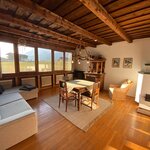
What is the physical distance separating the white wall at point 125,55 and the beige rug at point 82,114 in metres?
2.04

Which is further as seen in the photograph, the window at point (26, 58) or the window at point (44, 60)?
the window at point (44, 60)

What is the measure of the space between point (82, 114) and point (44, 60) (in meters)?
3.74

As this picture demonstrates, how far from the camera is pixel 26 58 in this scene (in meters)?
4.65

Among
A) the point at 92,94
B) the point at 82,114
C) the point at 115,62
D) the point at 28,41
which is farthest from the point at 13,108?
the point at 115,62

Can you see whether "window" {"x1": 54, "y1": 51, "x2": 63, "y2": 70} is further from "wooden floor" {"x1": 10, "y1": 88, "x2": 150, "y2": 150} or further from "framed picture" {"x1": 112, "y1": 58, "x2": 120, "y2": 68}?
"wooden floor" {"x1": 10, "y1": 88, "x2": 150, "y2": 150}

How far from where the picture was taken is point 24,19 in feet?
8.46

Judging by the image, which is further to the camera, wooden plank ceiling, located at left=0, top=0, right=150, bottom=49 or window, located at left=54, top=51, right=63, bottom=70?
window, located at left=54, top=51, right=63, bottom=70

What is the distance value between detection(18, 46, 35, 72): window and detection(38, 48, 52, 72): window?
382mm

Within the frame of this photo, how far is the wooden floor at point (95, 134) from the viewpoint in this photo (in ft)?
5.89

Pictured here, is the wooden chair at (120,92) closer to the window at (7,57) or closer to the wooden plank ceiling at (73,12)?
the wooden plank ceiling at (73,12)

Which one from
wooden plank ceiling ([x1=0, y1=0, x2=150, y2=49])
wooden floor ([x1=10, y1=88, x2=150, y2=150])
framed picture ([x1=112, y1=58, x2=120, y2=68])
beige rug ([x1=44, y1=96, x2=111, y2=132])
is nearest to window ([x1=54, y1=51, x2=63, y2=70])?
wooden plank ceiling ([x1=0, y1=0, x2=150, y2=49])

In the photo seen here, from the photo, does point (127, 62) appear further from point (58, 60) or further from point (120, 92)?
point (58, 60)

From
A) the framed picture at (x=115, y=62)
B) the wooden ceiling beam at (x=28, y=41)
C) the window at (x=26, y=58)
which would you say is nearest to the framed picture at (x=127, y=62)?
the framed picture at (x=115, y=62)

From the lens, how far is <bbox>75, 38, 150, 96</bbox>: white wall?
158 inches
